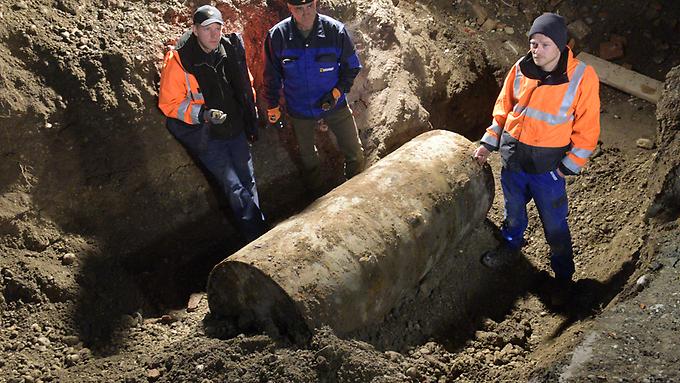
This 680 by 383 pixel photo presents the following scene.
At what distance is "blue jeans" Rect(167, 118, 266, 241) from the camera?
17.6 feet

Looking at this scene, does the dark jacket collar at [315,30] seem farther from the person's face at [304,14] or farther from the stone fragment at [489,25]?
the stone fragment at [489,25]

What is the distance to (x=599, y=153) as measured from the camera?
653 cm

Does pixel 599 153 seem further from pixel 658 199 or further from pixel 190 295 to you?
pixel 190 295

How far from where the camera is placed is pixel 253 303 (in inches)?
170

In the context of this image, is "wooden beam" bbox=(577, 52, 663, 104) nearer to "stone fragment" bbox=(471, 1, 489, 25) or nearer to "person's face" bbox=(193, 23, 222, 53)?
"stone fragment" bbox=(471, 1, 489, 25)

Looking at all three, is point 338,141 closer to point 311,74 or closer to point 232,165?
point 311,74

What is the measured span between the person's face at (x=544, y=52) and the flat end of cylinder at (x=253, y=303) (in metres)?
2.34

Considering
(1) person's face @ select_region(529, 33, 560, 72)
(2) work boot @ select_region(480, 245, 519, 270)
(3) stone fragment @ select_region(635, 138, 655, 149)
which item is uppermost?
(1) person's face @ select_region(529, 33, 560, 72)

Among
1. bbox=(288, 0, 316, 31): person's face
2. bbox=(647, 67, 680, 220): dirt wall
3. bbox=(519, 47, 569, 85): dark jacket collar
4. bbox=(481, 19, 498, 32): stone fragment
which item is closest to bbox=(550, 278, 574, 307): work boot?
bbox=(647, 67, 680, 220): dirt wall

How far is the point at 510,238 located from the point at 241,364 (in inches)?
108

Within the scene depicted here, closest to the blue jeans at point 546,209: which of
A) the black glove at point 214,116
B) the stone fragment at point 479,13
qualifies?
the black glove at point 214,116

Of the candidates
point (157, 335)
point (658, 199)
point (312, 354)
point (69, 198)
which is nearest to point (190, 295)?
point (157, 335)

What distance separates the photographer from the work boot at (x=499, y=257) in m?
5.63

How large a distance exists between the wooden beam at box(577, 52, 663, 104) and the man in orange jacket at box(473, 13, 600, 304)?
8.66ft
